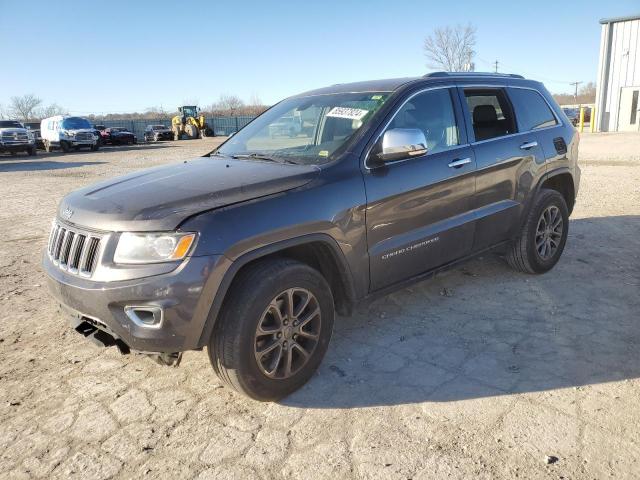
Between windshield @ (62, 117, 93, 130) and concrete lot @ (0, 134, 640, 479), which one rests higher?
windshield @ (62, 117, 93, 130)

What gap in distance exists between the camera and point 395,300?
14.6 ft

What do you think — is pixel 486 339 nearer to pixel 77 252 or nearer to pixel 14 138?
pixel 77 252

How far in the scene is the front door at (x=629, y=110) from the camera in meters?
27.1

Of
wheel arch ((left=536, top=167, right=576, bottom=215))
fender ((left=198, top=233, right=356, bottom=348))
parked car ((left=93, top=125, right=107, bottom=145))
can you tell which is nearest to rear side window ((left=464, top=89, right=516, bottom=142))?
wheel arch ((left=536, top=167, right=576, bottom=215))

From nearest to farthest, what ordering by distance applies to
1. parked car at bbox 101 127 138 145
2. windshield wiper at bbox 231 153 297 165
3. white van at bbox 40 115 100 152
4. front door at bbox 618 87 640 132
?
windshield wiper at bbox 231 153 297 165 → front door at bbox 618 87 640 132 → white van at bbox 40 115 100 152 → parked car at bbox 101 127 138 145

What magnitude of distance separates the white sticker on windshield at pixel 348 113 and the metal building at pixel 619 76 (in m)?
29.3

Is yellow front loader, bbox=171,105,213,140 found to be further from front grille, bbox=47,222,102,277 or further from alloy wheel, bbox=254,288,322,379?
alloy wheel, bbox=254,288,322,379

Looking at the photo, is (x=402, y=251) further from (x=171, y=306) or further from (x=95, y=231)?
(x=95, y=231)

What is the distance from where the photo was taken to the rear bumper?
253 centimetres

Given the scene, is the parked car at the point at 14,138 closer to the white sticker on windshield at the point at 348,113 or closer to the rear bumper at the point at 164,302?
the white sticker on windshield at the point at 348,113

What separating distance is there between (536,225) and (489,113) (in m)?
1.16

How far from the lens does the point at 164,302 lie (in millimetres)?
2525

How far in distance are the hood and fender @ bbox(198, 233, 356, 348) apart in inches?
12.0

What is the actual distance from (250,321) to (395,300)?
2.01 meters
